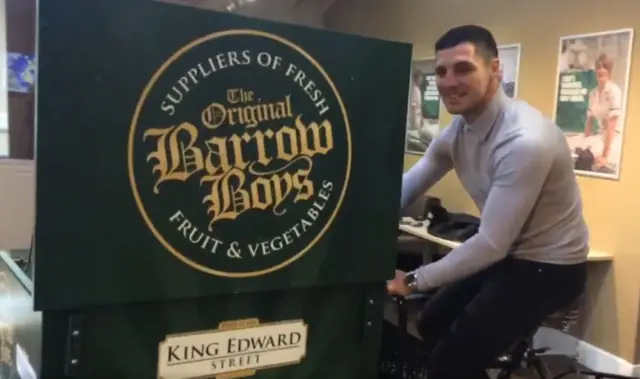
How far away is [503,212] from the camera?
1.69m

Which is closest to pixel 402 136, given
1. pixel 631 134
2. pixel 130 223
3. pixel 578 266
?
pixel 130 223

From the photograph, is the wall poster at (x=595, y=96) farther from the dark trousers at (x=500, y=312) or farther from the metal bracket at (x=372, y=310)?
the metal bracket at (x=372, y=310)

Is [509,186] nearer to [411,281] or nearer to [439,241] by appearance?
[411,281]

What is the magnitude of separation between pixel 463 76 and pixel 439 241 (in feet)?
8.29

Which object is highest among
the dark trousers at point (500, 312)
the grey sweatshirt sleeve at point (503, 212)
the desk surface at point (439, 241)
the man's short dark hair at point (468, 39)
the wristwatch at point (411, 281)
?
the man's short dark hair at point (468, 39)

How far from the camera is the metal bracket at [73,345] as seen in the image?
0.87 m

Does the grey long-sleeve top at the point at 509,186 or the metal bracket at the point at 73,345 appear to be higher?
the grey long-sleeve top at the point at 509,186

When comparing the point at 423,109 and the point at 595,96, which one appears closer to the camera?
the point at 595,96

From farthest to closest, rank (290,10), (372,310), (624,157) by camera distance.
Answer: (290,10) < (624,157) < (372,310)

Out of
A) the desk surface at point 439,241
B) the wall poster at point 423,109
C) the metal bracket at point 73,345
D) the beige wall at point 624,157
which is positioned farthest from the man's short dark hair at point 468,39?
the wall poster at point 423,109

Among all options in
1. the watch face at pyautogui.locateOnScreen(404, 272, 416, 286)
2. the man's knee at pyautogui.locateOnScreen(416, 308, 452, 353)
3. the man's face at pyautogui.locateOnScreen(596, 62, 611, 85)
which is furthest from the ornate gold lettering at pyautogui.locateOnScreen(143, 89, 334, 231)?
the man's face at pyautogui.locateOnScreen(596, 62, 611, 85)

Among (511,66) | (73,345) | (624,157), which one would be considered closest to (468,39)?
(73,345)

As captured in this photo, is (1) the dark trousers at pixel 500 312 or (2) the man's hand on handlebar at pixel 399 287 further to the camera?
(1) the dark trousers at pixel 500 312

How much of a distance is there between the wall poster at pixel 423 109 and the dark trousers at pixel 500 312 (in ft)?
11.6
